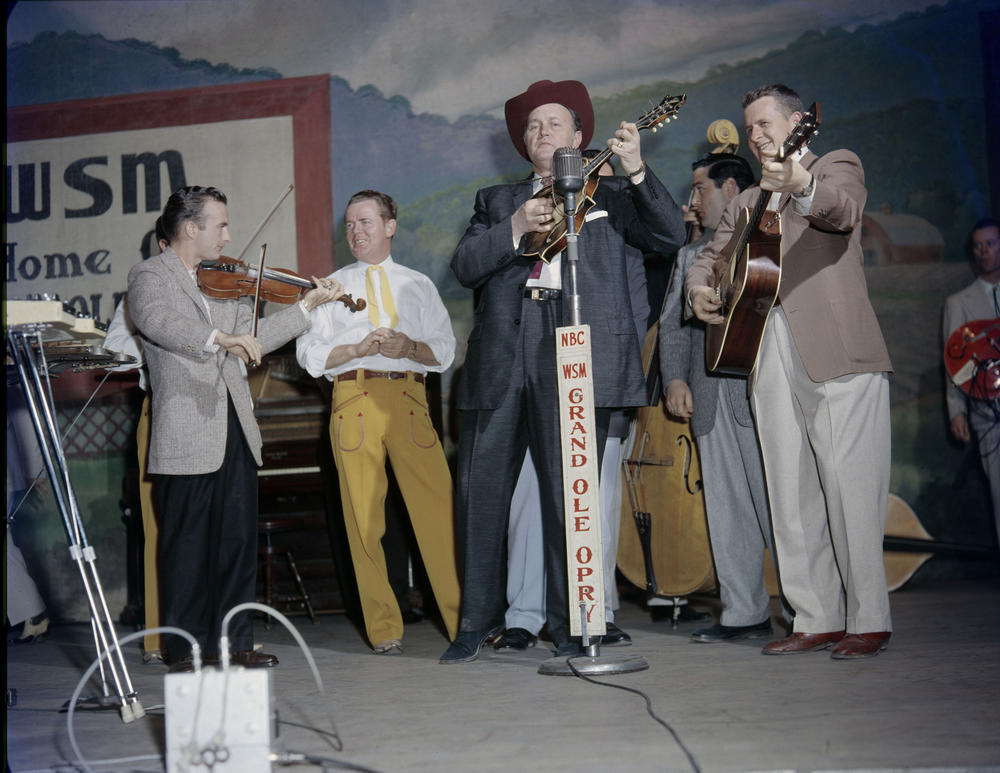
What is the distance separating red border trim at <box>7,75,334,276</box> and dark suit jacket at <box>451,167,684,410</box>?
2167mm

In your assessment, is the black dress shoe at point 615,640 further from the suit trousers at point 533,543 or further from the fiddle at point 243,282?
the fiddle at point 243,282

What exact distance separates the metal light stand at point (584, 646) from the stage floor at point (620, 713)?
0.04 m

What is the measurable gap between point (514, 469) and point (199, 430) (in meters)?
1.03

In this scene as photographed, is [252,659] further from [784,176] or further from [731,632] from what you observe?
[784,176]

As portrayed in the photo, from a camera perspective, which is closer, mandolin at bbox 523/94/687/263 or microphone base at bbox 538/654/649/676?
microphone base at bbox 538/654/649/676

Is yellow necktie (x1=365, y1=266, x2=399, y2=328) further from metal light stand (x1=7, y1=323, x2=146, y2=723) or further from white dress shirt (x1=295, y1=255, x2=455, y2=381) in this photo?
metal light stand (x1=7, y1=323, x2=146, y2=723)

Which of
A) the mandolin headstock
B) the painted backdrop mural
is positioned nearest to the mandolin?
the mandolin headstock

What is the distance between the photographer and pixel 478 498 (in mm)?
3180

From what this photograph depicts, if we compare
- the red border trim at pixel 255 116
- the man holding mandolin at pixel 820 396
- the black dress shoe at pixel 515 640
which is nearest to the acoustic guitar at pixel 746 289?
the man holding mandolin at pixel 820 396

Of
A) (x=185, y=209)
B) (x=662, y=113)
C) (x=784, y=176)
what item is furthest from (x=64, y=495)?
(x=784, y=176)

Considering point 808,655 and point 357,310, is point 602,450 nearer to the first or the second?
point 808,655

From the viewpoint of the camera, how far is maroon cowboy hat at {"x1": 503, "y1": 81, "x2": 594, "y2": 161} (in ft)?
11.5

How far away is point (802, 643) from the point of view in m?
2.97

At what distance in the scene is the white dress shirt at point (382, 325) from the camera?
3.70m
